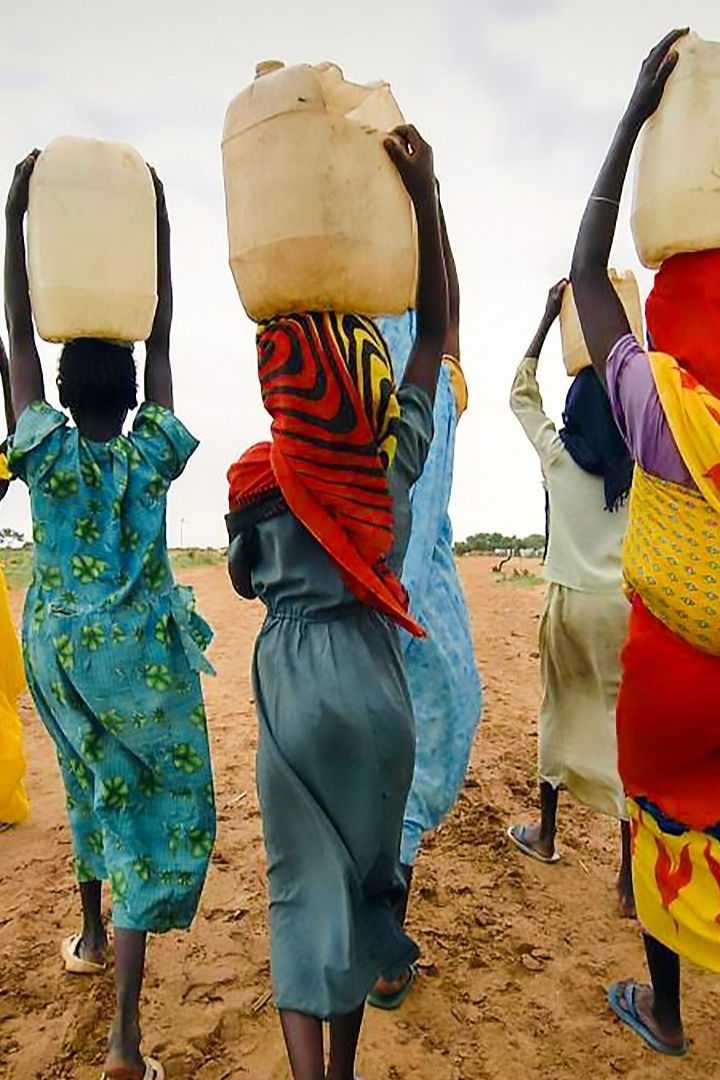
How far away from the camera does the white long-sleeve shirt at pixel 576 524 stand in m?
3.64

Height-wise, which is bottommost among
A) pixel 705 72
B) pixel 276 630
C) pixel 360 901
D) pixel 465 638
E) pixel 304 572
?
pixel 360 901

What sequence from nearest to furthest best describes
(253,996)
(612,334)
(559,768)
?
1. (612,334)
2. (253,996)
3. (559,768)

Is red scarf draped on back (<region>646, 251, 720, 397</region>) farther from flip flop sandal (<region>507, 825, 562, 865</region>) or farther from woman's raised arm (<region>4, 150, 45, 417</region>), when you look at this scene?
flip flop sandal (<region>507, 825, 562, 865</region>)

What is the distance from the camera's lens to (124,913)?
2658 millimetres

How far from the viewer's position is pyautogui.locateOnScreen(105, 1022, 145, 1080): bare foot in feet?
8.27

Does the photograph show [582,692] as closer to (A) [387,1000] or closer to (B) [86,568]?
(A) [387,1000]

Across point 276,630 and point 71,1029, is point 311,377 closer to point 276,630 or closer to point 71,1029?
point 276,630

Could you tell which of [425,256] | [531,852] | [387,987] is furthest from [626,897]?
[425,256]

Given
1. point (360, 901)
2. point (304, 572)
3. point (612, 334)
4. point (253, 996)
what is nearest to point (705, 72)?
point (612, 334)

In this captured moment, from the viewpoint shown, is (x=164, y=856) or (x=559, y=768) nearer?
(x=164, y=856)

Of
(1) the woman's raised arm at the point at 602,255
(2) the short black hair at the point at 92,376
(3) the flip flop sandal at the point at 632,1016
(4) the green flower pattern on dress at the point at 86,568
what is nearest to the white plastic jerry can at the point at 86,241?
(2) the short black hair at the point at 92,376

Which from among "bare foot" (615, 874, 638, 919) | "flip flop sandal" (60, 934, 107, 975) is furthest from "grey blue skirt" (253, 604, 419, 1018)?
"bare foot" (615, 874, 638, 919)

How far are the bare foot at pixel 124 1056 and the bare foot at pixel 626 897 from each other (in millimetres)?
1806

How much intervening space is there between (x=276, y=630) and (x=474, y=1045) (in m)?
1.42
